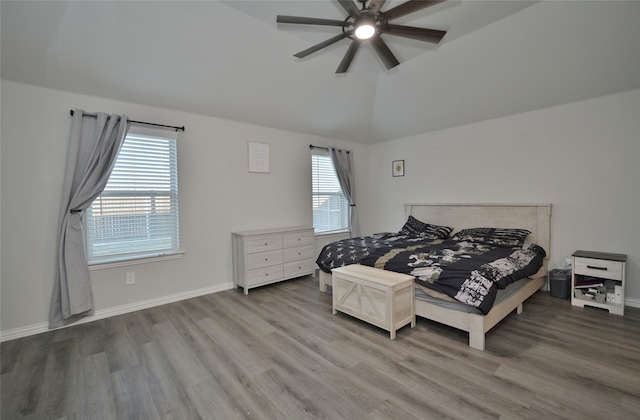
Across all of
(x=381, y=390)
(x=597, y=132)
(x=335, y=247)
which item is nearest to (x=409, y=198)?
(x=335, y=247)

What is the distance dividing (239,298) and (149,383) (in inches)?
63.7

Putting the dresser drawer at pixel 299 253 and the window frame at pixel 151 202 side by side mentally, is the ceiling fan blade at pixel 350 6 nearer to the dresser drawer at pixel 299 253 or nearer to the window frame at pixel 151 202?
the window frame at pixel 151 202

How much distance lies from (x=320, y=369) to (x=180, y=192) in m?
Answer: 2.65

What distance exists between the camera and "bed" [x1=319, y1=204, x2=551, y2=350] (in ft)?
7.72

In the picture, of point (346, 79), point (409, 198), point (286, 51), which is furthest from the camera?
point (409, 198)

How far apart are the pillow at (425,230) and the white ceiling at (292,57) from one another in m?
1.70

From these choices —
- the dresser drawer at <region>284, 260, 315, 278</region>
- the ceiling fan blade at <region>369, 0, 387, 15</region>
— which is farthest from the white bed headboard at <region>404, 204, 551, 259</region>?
the ceiling fan blade at <region>369, 0, 387, 15</region>

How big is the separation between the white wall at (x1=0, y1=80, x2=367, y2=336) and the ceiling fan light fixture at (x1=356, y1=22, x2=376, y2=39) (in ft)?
7.71

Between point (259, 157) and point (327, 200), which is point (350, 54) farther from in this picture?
point (327, 200)

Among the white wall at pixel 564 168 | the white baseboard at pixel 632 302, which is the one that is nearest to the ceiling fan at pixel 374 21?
the white wall at pixel 564 168

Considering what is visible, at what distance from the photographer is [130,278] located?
10.5ft

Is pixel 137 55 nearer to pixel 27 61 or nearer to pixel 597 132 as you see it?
pixel 27 61

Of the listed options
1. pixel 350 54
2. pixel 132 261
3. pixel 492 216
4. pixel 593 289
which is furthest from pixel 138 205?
pixel 593 289

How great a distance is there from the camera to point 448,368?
2.05 m
